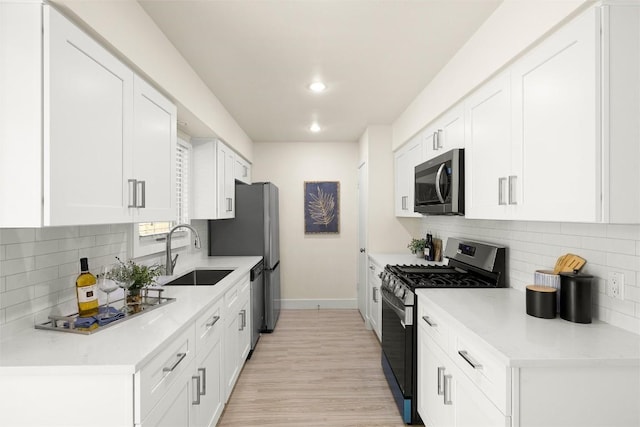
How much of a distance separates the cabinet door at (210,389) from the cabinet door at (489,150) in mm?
1854

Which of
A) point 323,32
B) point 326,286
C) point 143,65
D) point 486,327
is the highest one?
point 323,32

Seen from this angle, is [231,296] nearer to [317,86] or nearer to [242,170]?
[317,86]

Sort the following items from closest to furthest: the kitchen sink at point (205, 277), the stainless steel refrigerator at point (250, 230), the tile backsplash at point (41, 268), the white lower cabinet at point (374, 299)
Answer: the tile backsplash at point (41, 268) < the kitchen sink at point (205, 277) < the white lower cabinet at point (374, 299) < the stainless steel refrigerator at point (250, 230)

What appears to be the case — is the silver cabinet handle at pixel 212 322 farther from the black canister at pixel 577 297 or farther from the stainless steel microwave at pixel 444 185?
the black canister at pixel 577 297

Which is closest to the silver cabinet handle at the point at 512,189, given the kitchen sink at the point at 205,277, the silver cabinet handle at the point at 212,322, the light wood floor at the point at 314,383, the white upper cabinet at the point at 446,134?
the white upper cabinet at the point at 446,134

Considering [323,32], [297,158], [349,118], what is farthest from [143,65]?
[297,158]

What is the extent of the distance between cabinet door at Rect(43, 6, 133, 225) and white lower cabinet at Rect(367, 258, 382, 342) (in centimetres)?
264

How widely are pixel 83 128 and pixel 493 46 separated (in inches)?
79.2

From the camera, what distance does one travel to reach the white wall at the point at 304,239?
5262mm

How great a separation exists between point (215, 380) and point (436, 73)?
2.71m

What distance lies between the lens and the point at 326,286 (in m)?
5.27

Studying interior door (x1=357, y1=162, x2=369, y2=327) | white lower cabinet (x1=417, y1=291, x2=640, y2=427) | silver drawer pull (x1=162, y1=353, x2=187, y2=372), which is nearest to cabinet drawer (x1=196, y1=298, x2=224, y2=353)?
silver drawer pull (x1=162, y1=353, x2=187, y2=372)

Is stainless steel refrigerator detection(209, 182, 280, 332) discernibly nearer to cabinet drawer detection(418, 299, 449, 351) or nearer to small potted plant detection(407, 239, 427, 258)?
small potted plant detection(407, 239, 427, 258)

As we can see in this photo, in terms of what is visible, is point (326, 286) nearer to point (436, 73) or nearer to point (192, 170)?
point (192, 170)
